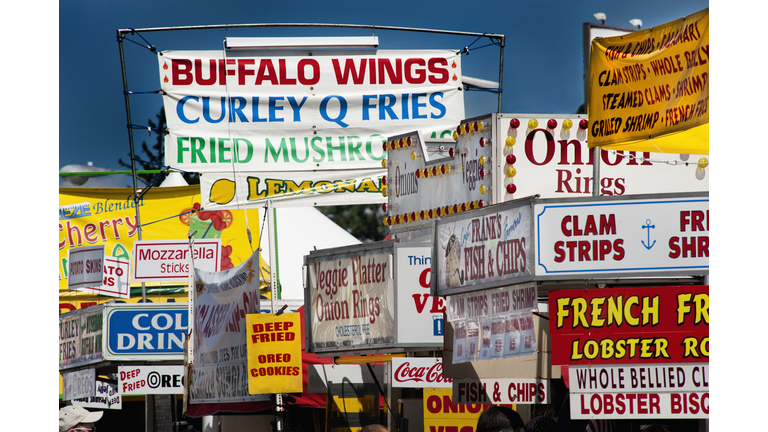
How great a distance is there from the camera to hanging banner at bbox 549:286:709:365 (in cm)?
673

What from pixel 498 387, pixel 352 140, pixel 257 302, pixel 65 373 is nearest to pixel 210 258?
pixel 65 373

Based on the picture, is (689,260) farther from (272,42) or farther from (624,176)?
(272,42)

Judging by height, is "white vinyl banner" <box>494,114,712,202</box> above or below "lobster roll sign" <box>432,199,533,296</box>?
above

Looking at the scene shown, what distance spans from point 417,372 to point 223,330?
3038 millimetres

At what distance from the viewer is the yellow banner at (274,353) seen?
11.2m

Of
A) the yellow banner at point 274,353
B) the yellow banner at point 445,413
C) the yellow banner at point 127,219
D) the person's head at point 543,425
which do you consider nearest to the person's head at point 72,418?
the yellow banner at point 274,353

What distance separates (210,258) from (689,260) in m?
13.5

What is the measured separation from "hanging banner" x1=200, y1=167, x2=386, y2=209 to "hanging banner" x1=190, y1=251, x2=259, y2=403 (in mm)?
2317

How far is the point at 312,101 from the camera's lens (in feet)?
52.3

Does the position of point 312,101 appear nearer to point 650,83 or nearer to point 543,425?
point 543,425

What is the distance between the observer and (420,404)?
42.8 ft

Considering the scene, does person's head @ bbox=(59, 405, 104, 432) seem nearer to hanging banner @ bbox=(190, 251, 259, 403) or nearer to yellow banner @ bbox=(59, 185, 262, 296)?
hanging banner @ bbox=(190, 251, 259, 403)

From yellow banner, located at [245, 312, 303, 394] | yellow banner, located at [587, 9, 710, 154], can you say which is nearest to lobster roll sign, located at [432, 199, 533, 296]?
yellow banner, located at [587, 9, 710, 154]

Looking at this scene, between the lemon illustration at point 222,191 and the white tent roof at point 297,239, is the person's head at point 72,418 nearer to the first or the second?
the lemon illustration at point 222,191
